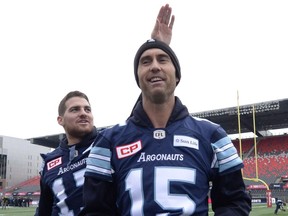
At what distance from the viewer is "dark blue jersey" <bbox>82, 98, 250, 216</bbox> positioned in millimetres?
1840

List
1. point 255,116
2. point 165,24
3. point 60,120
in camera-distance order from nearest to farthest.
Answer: point 165,24
point 60,120
point 255,116

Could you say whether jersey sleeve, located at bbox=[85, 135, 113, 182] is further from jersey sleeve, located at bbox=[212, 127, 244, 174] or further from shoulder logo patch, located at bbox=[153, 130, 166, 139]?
jersey sleeve, located at bbox=[212, 127, 244, 174]

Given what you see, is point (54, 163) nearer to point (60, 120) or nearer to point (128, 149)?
point (60, 120)

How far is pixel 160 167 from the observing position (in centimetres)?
188

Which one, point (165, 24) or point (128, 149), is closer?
point (128, 149)

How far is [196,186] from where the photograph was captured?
1876 mm

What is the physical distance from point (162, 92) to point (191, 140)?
A: 276 millimetres

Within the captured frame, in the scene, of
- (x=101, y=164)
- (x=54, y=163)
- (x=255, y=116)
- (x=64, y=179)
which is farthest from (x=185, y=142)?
(x=255, y=116)

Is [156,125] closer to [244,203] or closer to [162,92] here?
[162,92]

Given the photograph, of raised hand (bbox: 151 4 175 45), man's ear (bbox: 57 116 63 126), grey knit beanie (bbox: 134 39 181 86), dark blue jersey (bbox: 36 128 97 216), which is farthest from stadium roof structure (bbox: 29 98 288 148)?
grey knit beanie (bbox: 134 39 181 86)

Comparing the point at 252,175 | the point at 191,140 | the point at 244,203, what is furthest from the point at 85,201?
the point at 252,175

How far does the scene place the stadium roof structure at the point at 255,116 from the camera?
29422 millimetres

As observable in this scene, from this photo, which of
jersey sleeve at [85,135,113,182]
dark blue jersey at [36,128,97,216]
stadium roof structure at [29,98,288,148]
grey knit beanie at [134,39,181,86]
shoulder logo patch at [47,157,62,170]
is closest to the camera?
jersey sleeve at [85,135,113,182]

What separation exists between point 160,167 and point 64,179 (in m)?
1.39
